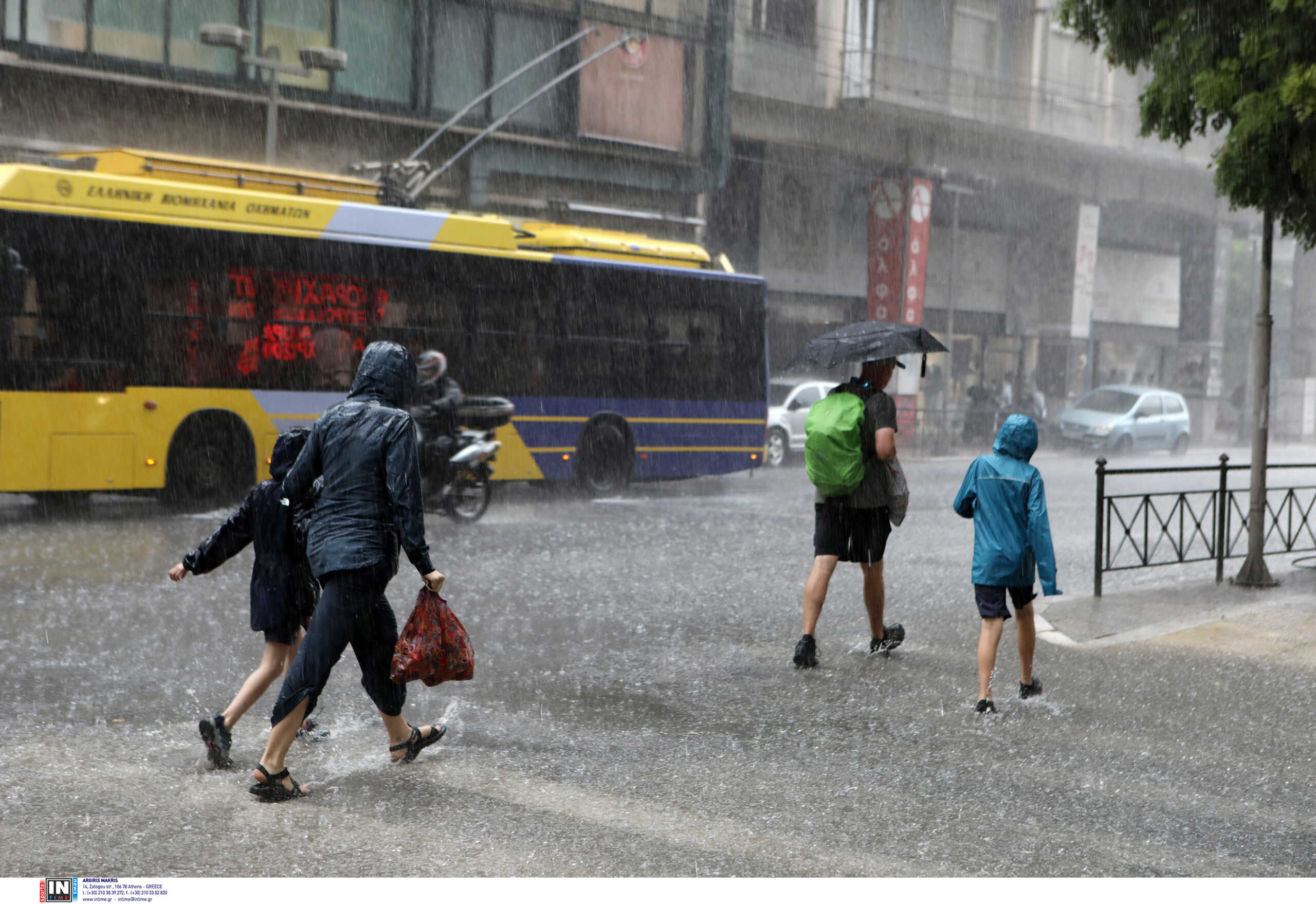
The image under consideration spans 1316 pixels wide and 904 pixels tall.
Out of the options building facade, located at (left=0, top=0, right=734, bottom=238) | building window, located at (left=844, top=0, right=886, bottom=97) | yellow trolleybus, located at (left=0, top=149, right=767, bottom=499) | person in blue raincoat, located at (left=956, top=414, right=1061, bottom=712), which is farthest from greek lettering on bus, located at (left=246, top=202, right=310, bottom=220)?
building window, located at (left=844, top=0, right=886, bottom=97)

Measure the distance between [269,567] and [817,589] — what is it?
10.8 feet

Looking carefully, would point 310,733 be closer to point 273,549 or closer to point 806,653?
point 273,549

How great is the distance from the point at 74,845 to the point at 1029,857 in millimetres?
3080

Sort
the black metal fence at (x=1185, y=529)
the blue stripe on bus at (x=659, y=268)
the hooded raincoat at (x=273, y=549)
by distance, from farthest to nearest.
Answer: the blue stripe on bus at (x=659, y=268), the black metal fence at (x=1185, y=529), the hooded raincoat at (x=273, y=549)

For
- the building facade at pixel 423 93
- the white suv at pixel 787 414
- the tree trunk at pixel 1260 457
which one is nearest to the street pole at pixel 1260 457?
the tree trunk at pixel 1260 457

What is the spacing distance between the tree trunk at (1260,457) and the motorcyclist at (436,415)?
7.56 m

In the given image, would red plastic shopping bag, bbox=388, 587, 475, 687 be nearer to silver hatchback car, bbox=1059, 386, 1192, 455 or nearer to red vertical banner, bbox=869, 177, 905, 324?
red vertical banner, bbox=869, 177, 905, 324

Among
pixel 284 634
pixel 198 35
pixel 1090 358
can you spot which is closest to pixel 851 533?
pixel 284 634

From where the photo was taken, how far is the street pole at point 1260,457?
11.2 meters

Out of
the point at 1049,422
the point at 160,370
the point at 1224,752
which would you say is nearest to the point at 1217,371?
the point at 1049,422

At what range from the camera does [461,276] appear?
16.9 meters

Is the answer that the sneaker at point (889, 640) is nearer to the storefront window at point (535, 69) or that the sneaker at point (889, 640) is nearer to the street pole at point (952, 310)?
A: the storefront window at point (535, 69)

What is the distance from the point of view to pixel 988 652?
6.95m

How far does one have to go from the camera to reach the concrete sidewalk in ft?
28.7
